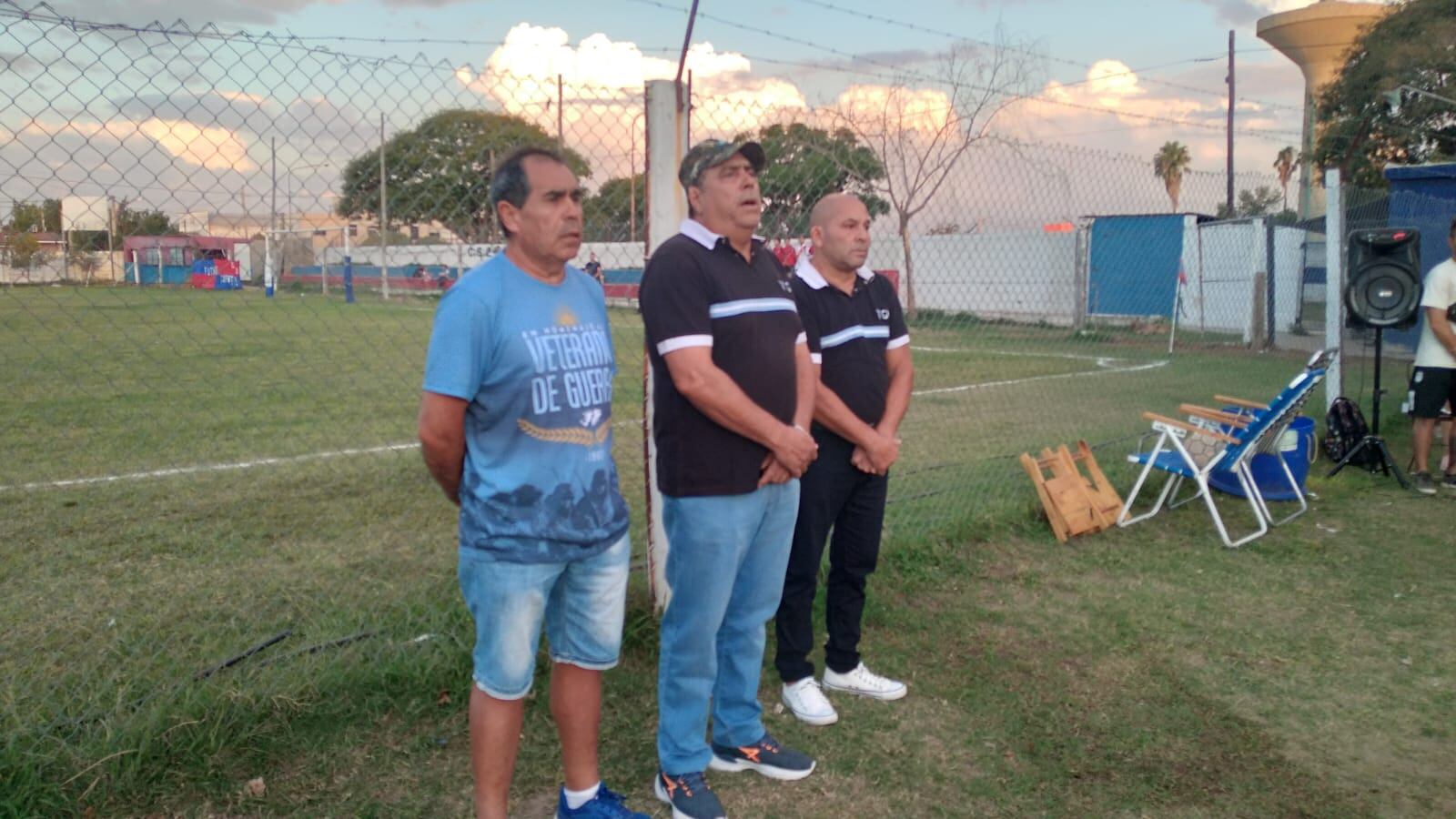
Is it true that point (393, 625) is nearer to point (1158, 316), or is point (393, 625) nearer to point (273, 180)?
point (273, 180)

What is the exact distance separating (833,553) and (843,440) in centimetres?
50

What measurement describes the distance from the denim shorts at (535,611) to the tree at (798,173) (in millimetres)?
2314

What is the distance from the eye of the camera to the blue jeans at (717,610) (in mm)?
2996

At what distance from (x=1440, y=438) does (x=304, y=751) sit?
30.3 feet

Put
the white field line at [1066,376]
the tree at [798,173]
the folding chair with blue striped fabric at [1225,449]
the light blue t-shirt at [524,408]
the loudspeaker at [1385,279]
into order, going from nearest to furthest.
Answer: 1. the light blue t-shirt at [524,408]
2. the tree at [798,173]
3. the folding chair with blue striped fabric at [1225,449]
4. the loudspeaker at [1385,279]
5. the white field line at [1066,376]

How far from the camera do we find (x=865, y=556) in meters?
3.89

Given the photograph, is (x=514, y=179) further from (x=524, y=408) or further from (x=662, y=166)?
(x=662, y=166)

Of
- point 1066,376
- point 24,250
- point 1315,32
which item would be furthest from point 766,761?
point 1315,32

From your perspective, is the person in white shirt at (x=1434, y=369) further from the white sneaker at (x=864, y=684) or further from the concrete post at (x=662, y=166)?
A: the concrete post at (x=662, y=166)

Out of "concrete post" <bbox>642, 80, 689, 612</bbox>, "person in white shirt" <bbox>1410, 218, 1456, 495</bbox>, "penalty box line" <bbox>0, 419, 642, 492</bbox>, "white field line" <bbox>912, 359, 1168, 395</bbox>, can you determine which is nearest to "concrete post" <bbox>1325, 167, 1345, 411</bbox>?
"person in white shirt" <bbox>1410, 218, 1456, 495</bbox>

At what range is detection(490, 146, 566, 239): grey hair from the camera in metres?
2.64

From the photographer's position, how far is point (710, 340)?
9.48 ft

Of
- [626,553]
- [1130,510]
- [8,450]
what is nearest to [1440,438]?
[1130,510]

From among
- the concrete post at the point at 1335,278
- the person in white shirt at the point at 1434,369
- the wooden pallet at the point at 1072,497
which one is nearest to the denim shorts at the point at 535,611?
the wooden pallet at the point at 1072,497
